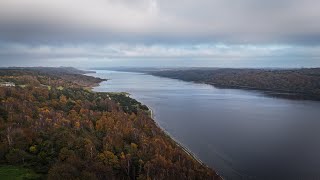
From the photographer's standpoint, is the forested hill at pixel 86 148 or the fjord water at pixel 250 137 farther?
the fjord water at pixel 250 137

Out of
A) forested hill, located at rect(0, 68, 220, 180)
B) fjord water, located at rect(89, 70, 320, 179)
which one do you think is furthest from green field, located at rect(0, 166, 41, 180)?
fjord water, located at rect(89, 70, 320, 179)

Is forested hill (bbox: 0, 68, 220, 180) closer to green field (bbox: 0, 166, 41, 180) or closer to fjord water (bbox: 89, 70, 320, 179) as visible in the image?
green field (bbox: 0, 166, 41, 180)

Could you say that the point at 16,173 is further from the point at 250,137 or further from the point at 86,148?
the point at 250,137

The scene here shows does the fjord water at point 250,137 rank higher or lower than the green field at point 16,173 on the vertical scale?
lower

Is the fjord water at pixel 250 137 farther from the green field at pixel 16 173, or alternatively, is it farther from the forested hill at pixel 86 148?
the green field at pixel 16 173

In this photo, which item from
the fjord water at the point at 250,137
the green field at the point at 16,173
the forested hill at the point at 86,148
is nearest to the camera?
the green field at the point at 16,173

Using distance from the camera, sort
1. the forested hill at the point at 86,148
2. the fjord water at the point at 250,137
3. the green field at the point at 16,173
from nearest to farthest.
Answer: the green field at the point at 16,173 < the forested hill at the point at 86,148 < the fjord water at the point at 250,137

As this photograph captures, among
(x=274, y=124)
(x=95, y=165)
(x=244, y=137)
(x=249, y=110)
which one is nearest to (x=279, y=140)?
(x=244, y=137)

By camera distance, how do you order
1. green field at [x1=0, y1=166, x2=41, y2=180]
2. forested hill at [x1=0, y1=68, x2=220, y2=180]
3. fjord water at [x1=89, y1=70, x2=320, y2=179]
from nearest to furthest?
green field at [x1=0, y1=166, x2=41, y2=180] → forested hill at [x1=0, y1=68, x2=220, y2=180] → fjord water at [x1=89, y1=70, x2=320, y2=179]

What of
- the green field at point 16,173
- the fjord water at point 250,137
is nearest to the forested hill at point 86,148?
the green field at point 16,173

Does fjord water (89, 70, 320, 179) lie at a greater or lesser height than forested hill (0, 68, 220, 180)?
lesser
